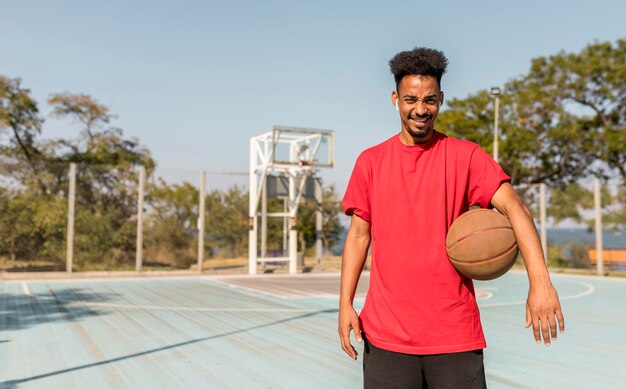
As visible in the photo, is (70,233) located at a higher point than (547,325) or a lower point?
lower

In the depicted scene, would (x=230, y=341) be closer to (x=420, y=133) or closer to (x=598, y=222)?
(x=420, y=133)

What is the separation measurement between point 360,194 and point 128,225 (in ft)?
52.1

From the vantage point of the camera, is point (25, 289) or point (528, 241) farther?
point (25, 289)

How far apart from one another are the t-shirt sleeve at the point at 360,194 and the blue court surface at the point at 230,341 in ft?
9.70

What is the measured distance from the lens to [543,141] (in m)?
27.4

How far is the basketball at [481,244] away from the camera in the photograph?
7.82 ft

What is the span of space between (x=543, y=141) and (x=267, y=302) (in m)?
20.6

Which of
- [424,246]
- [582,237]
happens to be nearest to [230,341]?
[424,246]

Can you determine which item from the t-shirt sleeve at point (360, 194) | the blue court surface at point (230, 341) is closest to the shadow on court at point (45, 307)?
the blue court surface at point (230, 341)

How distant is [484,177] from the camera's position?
2408 mm

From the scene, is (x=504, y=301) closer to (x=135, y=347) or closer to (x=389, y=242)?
(x=135, y=347)

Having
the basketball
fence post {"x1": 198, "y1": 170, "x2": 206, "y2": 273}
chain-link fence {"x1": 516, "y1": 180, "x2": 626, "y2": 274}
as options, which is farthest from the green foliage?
the basketball

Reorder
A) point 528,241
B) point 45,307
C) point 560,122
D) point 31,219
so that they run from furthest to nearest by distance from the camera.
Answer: point 560,122
point 31,219
point 45,307
point 528,241

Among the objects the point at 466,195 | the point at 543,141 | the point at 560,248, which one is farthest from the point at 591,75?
the point at 466,195
